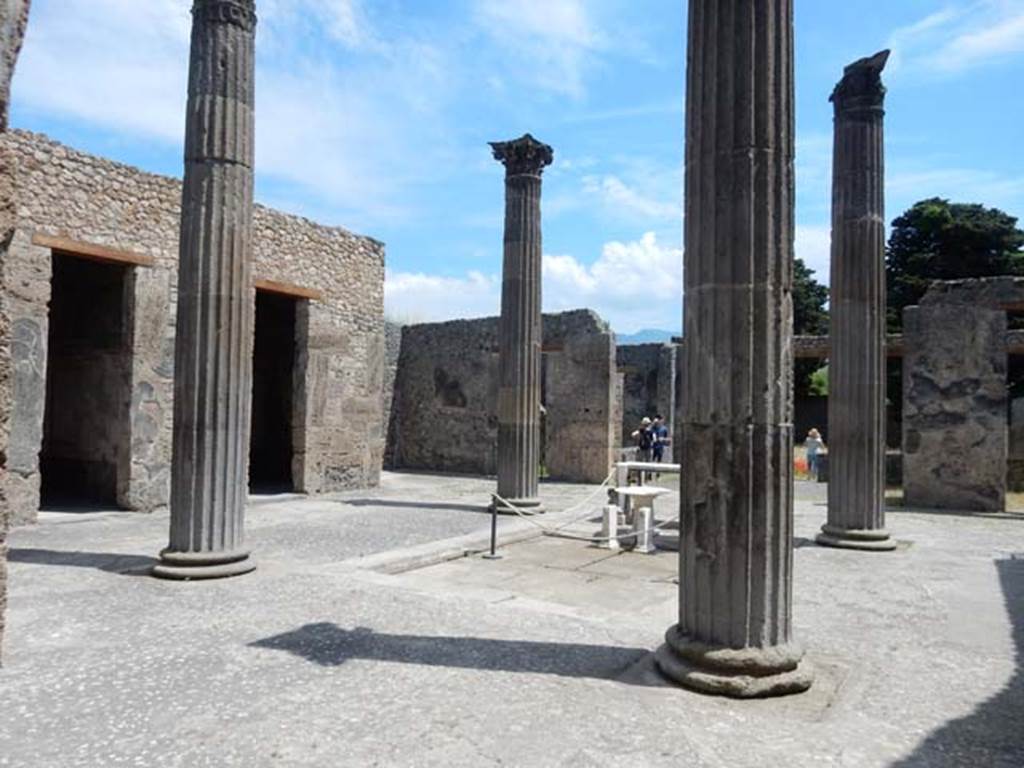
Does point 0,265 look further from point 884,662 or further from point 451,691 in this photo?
point 884,662

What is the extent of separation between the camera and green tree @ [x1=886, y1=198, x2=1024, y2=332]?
28203 mm

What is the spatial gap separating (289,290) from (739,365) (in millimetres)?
10272

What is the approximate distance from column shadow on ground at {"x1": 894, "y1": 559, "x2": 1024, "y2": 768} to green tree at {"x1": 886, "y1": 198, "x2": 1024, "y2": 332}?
87.7ft

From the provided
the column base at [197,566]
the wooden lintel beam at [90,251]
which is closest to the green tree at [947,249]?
the wooden lintel beam at [90,251]

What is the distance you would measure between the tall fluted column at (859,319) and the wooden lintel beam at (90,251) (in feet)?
29.9

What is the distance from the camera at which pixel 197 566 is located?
21.1ft

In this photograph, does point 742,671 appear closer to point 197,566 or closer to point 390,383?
point 197,566

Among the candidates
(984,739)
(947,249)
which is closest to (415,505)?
(984,739)

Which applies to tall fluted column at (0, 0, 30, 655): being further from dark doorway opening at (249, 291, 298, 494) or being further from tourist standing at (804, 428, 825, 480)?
tourist standing at (804, 428, 825, 480)

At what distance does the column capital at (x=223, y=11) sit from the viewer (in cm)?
679

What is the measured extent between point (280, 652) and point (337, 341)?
9.94 metres

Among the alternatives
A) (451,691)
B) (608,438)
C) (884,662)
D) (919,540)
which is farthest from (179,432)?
(608,438)

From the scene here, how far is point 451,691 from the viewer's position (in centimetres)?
387

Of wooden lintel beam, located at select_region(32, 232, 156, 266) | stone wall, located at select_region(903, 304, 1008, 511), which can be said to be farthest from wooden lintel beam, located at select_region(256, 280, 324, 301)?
stone wall, located at select_region(903, 304, 1008, 511)
